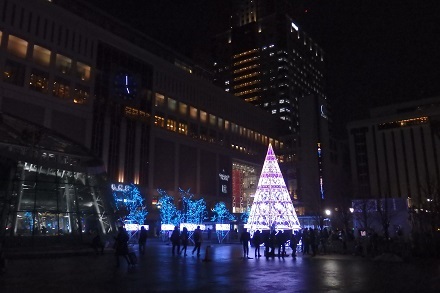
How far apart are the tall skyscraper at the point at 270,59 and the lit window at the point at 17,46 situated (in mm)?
99845

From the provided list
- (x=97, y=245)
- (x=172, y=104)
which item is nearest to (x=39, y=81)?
(x=172, y=104)

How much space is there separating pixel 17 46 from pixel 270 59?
114m

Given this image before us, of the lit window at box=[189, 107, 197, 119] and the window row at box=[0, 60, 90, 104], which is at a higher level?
the lit window at box=[189, 107, 197, 119]

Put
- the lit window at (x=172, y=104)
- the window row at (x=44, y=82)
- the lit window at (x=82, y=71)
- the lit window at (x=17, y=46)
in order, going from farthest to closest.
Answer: the lit window at (x=172, y=104)
the lit window at (x=82, y=71)
the lit window at (x=17, y=46)
the window row at (x=44, y=82)

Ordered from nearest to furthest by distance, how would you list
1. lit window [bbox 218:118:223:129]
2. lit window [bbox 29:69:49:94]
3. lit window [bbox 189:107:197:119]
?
lit window [bbox 29:69:49:94] → lit window [bbox 189:107:197:119] → lit window [bbox 218:118:223:129]

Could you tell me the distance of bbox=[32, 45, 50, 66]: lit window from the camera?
52.5 m

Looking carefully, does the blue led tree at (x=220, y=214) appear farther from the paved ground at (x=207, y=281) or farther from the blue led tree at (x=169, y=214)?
the paved ground at (x=207, y=281)

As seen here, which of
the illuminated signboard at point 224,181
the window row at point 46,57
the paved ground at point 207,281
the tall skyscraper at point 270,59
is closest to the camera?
the paved ground at point 207,281

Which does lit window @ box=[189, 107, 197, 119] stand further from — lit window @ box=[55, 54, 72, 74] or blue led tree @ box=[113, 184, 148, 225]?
lit window @ box=[55, 54, 72, 74]

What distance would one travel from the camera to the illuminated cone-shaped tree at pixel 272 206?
32.9 metres

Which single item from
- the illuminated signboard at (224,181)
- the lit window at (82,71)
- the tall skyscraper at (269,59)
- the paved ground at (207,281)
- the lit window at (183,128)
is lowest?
the paved ground at (207,281)

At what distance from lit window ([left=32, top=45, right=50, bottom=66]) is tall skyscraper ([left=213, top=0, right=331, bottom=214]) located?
3793 inches

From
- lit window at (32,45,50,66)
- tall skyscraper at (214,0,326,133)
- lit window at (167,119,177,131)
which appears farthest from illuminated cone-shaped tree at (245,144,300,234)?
tall skyscraper at (214,0,326,133)

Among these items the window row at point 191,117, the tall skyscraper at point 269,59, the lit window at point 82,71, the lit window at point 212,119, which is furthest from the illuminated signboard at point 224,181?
the tall skyscraper at point 269,59
